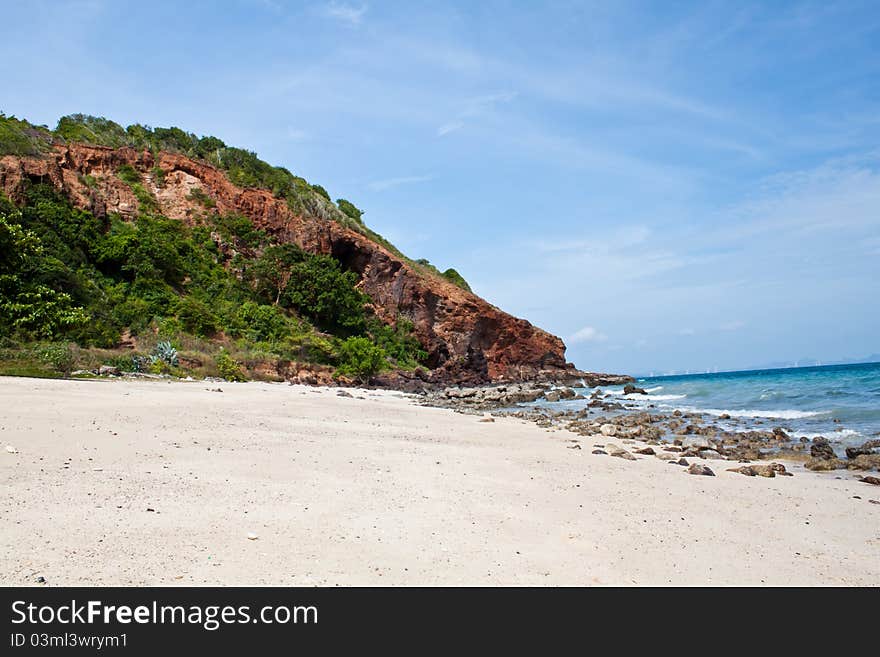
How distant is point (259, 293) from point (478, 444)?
26.9 meters

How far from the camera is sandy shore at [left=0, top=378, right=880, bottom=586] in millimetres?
3141

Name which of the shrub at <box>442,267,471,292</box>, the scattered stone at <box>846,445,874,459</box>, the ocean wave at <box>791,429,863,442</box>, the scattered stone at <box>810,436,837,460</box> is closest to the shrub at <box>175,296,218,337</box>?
the ocean wave at <box>791,429,863,442</box>

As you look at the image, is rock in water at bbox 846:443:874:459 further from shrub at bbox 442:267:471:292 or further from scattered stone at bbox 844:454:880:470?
shrub at bbox 442:267:471:292

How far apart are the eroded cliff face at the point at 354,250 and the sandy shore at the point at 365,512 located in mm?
26483

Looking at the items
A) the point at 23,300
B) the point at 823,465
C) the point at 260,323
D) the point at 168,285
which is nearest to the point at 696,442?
the point at 823,465

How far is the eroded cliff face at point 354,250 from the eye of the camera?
30.0m

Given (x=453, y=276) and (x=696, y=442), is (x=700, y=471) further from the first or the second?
(x=453, y=276)

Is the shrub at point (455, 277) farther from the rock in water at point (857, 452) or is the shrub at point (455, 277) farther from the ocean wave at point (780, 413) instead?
the rock in water at point (857, 452)

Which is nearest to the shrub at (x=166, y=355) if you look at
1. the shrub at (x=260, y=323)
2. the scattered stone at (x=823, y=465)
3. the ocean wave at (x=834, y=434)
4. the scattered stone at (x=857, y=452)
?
the shrub at (x=260, y=323)

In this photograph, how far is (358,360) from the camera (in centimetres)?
2948

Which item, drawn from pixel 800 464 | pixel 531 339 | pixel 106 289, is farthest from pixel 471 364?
pixel 800 464

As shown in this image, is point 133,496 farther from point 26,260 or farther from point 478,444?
point 26,260

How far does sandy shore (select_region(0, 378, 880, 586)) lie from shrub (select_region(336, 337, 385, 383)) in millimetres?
20542

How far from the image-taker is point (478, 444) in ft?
28.8
